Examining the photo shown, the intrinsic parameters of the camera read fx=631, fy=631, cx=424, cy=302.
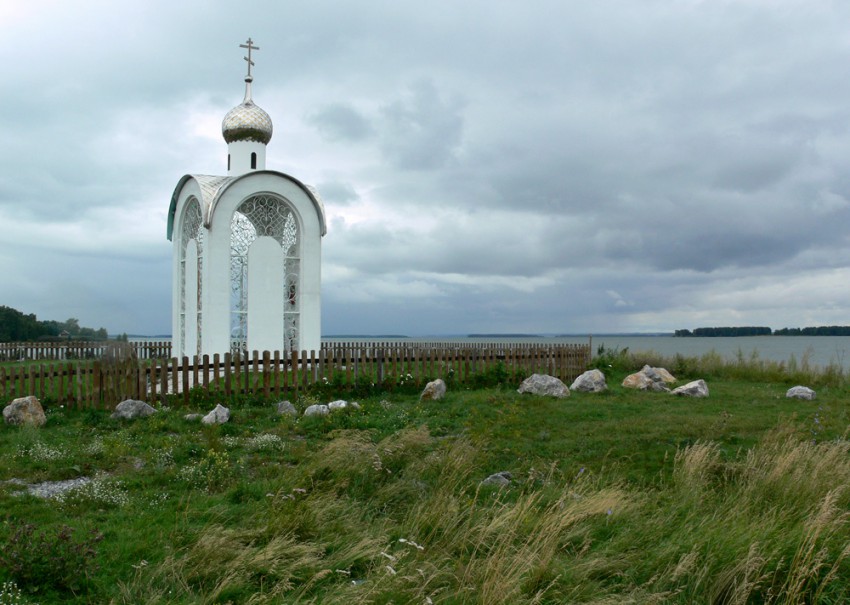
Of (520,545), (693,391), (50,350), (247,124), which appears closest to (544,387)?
(693,391)

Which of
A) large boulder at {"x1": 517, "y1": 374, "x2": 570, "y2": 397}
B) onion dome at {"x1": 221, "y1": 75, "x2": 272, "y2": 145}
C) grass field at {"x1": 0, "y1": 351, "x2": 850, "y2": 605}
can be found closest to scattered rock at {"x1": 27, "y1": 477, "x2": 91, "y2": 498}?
grass field at {"x1": 0, "y1": 351, "x2": 850, "y2": 605}

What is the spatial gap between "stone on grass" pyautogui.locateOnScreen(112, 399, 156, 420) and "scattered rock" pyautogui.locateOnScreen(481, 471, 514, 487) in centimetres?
705

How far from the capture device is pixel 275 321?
61.0 ft

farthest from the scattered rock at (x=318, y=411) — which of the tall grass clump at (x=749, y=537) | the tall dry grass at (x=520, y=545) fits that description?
the tall grass clump at (x=749, y=537)

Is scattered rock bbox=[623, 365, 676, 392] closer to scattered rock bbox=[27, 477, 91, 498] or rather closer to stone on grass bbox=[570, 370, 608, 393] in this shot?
stone on grass bbox=[570, 370, 608, 393]

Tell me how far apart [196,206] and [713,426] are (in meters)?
15.4

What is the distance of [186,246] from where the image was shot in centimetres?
1983

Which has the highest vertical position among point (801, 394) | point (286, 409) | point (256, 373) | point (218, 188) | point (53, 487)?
point (218, 188)

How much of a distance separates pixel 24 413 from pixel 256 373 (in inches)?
181

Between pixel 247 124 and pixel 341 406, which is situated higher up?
pixel 247 124

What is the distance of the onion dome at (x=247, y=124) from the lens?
19.8 metres

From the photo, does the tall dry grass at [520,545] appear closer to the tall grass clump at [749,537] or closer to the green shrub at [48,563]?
the tall grass clump at [749,537]

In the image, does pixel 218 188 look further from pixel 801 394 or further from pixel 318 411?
pixel 801 394

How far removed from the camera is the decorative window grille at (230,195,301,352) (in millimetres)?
18328
